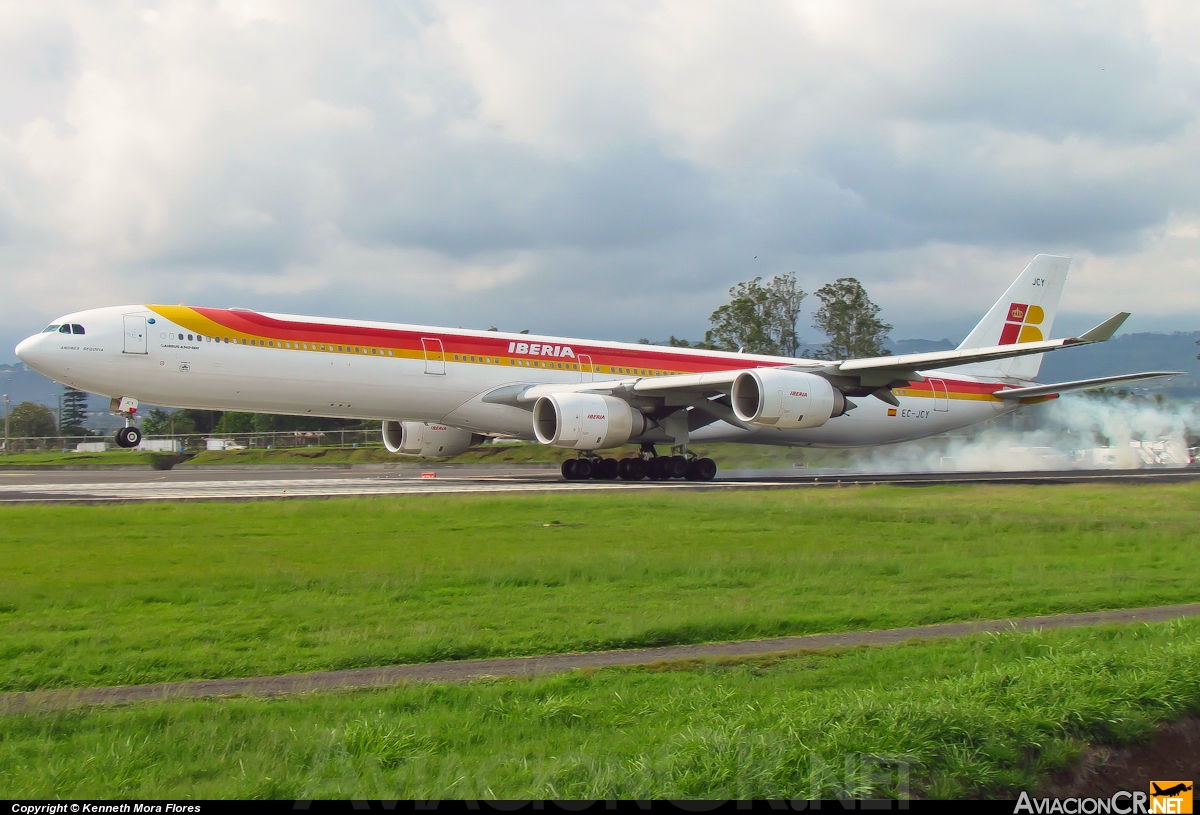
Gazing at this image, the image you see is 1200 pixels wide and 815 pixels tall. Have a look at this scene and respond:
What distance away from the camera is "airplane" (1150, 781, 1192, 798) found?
16.3ft

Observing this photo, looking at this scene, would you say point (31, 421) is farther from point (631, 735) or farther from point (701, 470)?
point (631, 735)

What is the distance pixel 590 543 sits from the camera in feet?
42.4

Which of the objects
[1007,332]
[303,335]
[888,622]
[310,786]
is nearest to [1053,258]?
[1007,332]

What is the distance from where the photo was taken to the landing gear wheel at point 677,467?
29.5 m

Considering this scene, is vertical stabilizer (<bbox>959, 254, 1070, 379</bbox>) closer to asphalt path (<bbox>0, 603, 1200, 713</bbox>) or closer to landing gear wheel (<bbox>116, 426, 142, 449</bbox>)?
landing gear wheel (<bbox>116, 426, 142, 449</bbox>)

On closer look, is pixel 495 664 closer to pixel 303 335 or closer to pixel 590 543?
pixel 590 543

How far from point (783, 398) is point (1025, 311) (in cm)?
1445

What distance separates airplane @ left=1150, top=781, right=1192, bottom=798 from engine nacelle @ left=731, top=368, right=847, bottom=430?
20929 millimetres

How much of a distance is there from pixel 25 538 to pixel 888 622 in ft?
36.2

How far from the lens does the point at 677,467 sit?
29.5 m

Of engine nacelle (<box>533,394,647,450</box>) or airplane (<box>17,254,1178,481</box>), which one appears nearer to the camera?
airplane (<box>17,254,1178,481</box>)

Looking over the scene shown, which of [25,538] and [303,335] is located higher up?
[303,335]

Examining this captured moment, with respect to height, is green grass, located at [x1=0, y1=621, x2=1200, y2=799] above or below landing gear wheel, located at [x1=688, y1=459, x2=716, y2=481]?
below

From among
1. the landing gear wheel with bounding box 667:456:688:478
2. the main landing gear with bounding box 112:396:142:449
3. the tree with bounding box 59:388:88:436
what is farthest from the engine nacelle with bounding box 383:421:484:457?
the tree with bounding box 59:388:88:436
